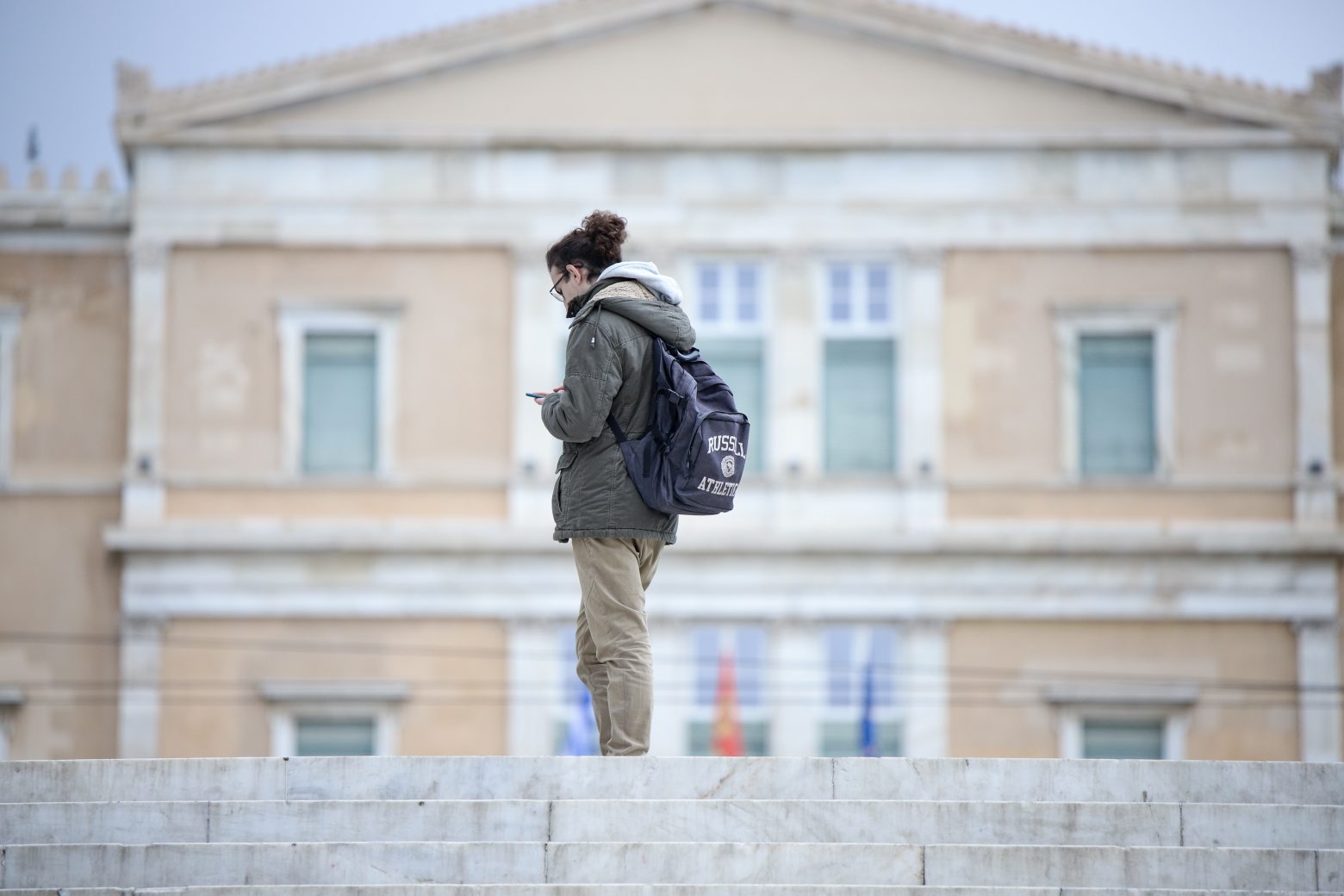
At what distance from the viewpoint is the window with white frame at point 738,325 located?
2216 centimetres

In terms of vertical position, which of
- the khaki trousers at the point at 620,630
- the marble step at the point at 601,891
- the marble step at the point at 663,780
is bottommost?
the marble step at the point at 601,891

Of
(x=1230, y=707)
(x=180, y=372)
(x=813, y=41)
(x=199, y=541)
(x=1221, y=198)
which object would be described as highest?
(x=813, y=41)

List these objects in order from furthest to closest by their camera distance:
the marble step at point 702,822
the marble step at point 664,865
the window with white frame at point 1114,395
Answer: the window with white frame at point 1114,395, the marble step at point 702,822, the marble step at point 664,865

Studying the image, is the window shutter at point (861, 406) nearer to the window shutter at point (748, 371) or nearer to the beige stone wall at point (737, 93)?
the window shutter at point (748, 371)

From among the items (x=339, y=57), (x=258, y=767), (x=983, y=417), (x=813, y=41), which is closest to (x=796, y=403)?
(x=983, y=417)

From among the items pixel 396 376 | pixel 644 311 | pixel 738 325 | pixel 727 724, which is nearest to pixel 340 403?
pixel 396 376

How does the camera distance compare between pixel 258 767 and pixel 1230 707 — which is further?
pixel 1230 707

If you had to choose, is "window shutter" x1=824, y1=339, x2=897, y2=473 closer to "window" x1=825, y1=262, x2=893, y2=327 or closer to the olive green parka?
"window" x1=825, y1=262, x2=893, y2=327

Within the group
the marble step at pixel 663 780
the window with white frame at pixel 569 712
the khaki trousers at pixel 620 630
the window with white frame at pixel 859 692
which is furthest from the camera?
the window with white frame at pixel 859 692

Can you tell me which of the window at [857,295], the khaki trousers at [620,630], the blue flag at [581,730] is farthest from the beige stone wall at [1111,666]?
the khaki trousers at [620,630]

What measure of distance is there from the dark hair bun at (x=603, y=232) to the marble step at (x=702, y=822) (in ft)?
6.76

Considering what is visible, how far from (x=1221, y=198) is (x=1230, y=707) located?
14.6 feet

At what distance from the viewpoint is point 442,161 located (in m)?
22.3

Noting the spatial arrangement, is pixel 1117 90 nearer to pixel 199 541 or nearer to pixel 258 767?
pixel 199 541
